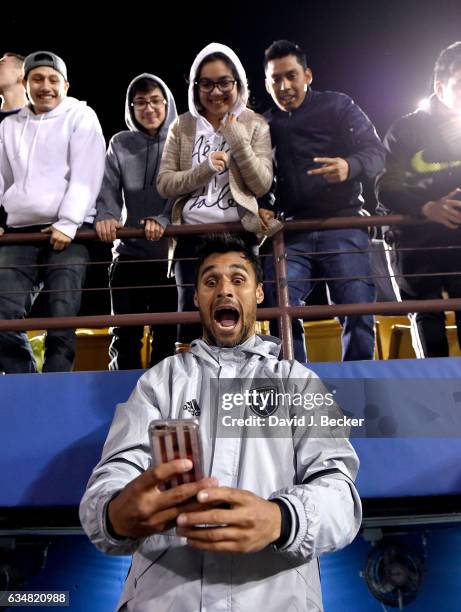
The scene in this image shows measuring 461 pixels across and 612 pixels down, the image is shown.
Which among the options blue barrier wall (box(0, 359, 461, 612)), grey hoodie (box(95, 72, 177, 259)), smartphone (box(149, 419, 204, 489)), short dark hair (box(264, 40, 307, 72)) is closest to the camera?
smartphone (box(149, 419, 204, 489))

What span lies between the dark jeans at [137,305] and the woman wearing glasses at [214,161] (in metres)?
0.15

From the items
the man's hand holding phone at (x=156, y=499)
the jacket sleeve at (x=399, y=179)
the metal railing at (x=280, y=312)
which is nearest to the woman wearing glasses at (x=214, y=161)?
the metal railing at (x=280, y=312)

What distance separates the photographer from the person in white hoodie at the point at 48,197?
9.92 feet

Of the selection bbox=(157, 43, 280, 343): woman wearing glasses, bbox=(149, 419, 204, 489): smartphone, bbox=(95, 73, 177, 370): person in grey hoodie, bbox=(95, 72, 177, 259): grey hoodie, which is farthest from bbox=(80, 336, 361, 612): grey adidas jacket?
bbox=(95, 72, 177, 259): grey hoodie

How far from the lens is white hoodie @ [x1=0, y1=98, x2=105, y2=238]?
316 cm

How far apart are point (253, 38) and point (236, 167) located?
575 cm

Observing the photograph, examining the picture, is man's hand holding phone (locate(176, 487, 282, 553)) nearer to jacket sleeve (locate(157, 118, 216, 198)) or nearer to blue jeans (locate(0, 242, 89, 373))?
blue jeans (locate(0, 242, 89, 373))

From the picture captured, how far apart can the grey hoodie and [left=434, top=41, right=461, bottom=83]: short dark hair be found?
1.47 metres

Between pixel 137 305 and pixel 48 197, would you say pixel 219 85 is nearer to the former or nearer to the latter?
pixel 48 197

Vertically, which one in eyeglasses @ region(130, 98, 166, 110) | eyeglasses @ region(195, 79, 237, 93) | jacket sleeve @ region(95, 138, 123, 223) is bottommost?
jacket sleeve @ region(95, 138, 123, 223)

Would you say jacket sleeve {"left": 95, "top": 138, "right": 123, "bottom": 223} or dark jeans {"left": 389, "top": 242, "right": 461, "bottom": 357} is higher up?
jacket sleeve {"left": 95, "top": 138, "right": 123, "bottom": 223}

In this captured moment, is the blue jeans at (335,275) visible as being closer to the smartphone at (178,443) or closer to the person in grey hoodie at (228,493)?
the person in grey hoodie at (228,493)

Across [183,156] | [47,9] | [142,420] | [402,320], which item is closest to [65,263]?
[183,156]

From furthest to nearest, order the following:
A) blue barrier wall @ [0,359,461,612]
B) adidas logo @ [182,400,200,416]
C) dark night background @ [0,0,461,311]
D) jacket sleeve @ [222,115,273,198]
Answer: dark night background @ [0,0,461,311], jacket sleeve @ [222,115,273,198], blue barrier wall @ [0,359,461,612], adidas logo @ [182,400,200,416]
